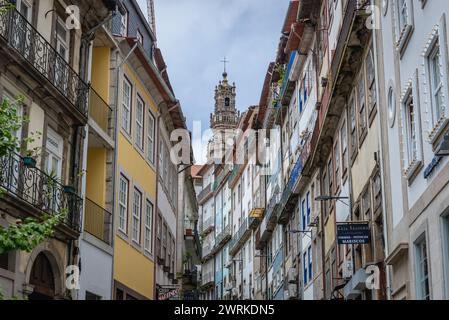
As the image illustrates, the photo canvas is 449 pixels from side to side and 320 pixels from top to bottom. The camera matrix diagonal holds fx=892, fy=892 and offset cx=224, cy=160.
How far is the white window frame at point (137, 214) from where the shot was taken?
29297 mm

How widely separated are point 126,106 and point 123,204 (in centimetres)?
322

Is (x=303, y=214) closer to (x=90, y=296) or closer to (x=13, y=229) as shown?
(x=90, y=296)

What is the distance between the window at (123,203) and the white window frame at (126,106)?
65.7 inches

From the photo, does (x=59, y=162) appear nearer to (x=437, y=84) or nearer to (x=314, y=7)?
(x=437, y=84)

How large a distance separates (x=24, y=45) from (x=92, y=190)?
762 centimetres

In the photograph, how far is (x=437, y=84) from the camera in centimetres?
1547

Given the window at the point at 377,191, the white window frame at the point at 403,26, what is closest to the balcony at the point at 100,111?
the window at the point at 377,191

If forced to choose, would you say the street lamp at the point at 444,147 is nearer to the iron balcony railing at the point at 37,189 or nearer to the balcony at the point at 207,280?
the iron balcony railing at the point at 37,189

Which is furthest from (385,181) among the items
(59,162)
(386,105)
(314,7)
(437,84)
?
(314,7)

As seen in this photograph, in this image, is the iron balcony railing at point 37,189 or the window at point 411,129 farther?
the iron balcony railing at point 37,189

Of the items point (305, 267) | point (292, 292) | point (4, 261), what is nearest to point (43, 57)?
point (4, 261)

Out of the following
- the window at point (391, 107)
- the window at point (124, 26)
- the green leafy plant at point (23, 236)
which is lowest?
the green leafy plant at point (23, 236)
